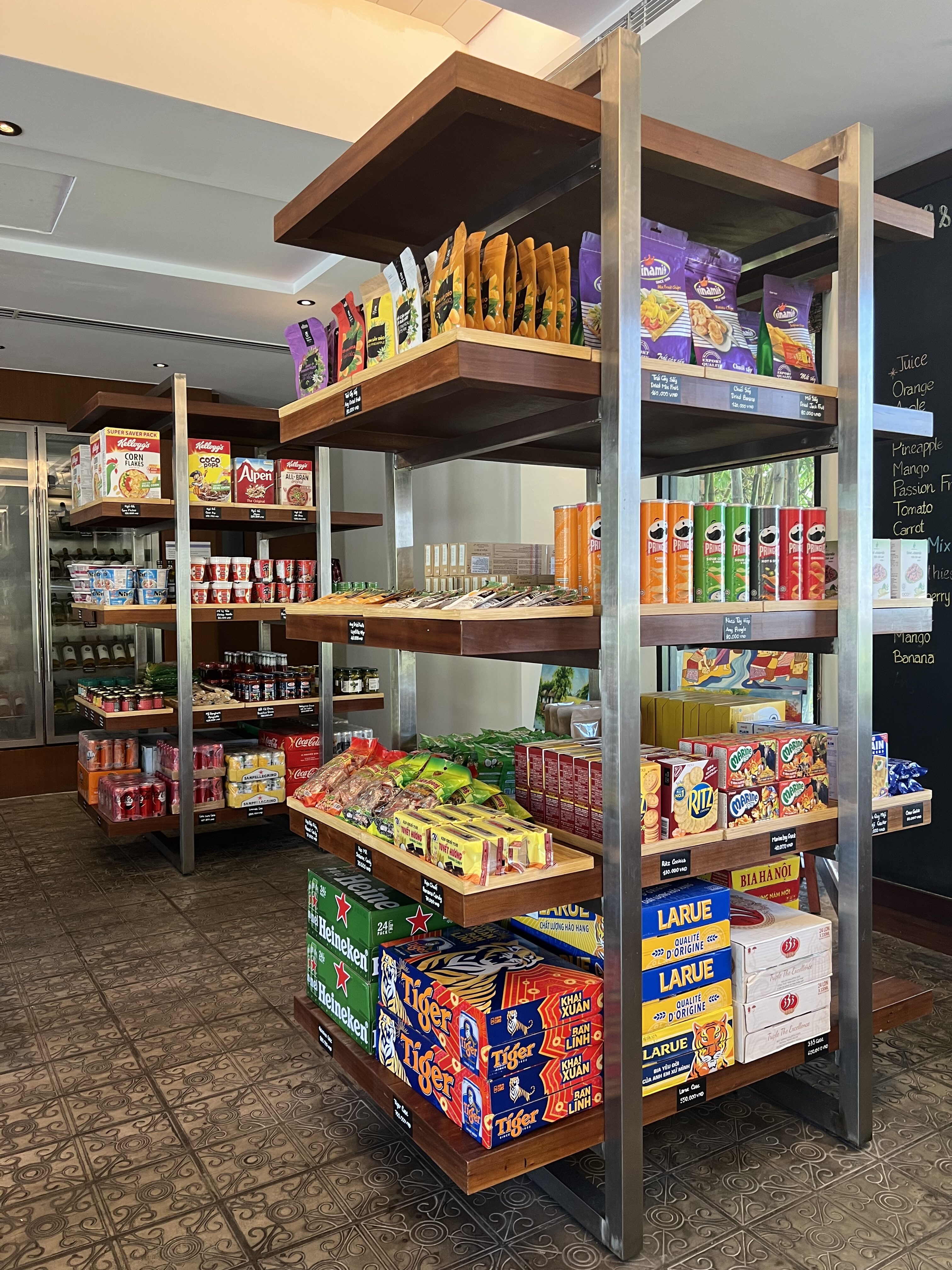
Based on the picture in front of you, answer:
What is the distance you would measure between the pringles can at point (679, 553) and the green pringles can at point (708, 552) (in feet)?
0.21

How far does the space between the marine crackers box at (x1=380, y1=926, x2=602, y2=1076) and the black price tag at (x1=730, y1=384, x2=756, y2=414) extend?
1.36 m

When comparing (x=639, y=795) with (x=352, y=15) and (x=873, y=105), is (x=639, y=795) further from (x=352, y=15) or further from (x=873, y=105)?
(x=352, y=15)

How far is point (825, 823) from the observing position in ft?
7.87

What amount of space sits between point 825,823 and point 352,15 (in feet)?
12.1

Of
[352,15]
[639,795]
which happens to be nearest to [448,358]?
[639,795]

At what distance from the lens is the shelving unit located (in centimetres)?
188

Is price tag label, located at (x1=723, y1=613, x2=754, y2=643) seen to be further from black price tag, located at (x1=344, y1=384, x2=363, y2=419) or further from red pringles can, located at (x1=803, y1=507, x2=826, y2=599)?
black price tag, located at (x1=344, y1=384, x2=363, y2=419)

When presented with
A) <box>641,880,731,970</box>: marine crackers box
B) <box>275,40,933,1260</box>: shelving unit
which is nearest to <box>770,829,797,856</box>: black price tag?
<box>275,40,933,1260</box>: shelving unit

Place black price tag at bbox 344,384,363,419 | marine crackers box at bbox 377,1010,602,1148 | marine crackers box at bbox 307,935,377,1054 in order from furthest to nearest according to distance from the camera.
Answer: marine crackers box at bbox 307,935,377,1054, black price tag at bbox 344,384,363,419, marine crackers box at bbox 377,1010,602,1148

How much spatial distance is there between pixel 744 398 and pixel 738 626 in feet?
1.76

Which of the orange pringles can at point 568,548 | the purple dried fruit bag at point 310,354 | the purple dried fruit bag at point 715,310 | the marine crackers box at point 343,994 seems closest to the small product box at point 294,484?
the purple dried fruit bag at point 310,354

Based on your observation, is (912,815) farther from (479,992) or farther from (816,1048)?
(479,992)

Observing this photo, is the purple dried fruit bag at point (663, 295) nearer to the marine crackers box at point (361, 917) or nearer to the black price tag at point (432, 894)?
the black price tag at point (432, 894)

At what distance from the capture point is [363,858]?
2205 mm
